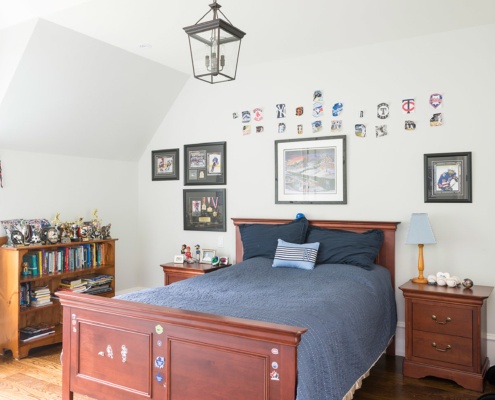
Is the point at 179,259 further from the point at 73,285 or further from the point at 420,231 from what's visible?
the point at 420,231

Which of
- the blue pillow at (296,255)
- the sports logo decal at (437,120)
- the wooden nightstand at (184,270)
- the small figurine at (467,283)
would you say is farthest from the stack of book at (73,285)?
the sports logo decal at (437,120)

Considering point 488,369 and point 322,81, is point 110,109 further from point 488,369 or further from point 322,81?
point 488,369

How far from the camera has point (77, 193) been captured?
4.65m

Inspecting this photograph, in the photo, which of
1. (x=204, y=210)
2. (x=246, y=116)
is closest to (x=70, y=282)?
(x=204, y=210)

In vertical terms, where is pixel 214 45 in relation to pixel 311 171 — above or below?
above

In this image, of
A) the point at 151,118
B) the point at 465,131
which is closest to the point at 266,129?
the point at 151,118

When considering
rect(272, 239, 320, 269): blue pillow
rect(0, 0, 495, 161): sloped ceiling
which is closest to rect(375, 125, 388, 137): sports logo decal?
rect(0, 0, 495, 161): sloped ceiling

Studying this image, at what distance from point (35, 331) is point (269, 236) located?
7.15ft

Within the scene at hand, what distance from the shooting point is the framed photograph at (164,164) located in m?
5.09

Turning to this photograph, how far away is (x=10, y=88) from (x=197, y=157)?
1924 mm

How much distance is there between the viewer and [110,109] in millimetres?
4551

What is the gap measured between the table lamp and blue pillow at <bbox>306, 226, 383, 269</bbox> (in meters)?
0.29

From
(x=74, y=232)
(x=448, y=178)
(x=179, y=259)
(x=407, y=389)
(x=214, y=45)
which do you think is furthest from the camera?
(x=179, y=259)

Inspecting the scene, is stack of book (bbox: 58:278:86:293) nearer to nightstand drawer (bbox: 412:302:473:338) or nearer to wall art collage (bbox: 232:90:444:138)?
wall art collage (bbox: 232:90:444:138)
